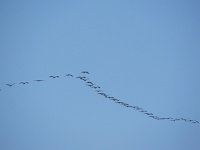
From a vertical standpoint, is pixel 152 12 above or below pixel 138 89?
above

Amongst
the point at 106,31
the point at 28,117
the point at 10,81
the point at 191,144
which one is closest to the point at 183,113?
the point at 191,144

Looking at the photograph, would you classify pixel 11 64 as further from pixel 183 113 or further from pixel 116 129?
A: pixel 183 113

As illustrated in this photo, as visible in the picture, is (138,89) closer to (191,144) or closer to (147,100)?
(147,100)

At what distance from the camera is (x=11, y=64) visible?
1.59 metres

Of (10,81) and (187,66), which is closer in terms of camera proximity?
(10,81)

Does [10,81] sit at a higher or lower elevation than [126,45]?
lower

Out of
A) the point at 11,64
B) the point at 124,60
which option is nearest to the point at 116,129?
the point at 124,60

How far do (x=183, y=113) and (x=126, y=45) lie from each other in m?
0.52

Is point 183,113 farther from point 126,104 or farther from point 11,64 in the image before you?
point 11,64

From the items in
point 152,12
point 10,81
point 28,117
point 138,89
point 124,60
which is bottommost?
point 28,117

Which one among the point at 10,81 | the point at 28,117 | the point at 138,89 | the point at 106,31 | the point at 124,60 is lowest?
the point at 28,117

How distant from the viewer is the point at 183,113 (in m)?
1.67

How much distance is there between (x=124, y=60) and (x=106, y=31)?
7.5 inches

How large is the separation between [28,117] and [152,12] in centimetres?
91
